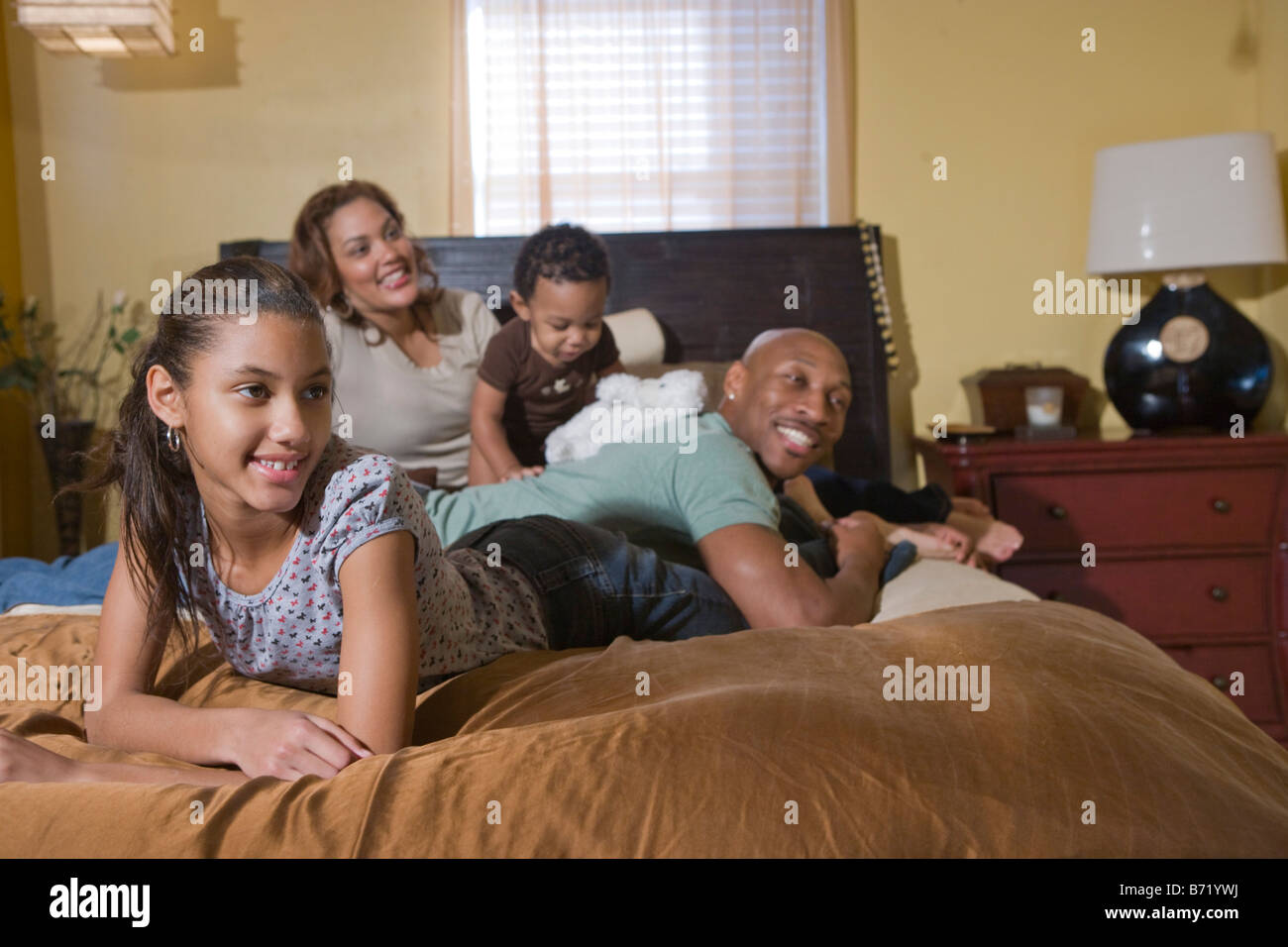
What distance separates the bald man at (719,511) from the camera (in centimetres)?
142

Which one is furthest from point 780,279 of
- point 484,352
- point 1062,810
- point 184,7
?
point 1062,810

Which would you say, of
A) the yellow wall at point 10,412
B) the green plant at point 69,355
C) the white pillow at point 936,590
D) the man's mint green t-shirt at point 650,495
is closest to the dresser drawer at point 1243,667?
the white pillow at point 936,590

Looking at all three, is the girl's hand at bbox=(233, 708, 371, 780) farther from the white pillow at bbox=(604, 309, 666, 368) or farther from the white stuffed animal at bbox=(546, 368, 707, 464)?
the white pillow at bbox=(604, 309, 666, 368)

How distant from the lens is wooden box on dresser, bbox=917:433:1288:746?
266 cm

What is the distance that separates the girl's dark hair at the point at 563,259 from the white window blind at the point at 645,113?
770mm

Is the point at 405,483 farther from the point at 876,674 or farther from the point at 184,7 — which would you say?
the point at 184,7

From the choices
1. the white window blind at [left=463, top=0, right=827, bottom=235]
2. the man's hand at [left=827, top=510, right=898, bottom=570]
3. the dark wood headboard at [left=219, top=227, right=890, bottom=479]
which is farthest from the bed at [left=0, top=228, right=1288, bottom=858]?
the white window blind at [left=463, top=0, right=827, bottom=235]

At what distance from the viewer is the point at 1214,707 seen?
3.54 feet

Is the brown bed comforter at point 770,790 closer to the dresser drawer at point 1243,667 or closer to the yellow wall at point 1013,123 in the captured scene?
the dresser drawer at point 1243,667

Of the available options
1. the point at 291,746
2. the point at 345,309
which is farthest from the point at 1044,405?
the point at 291,746

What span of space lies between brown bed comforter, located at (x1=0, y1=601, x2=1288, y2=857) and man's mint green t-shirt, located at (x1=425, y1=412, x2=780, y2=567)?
52cm

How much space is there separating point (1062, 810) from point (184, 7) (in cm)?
319

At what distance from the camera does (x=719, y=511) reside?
150 centimetres
